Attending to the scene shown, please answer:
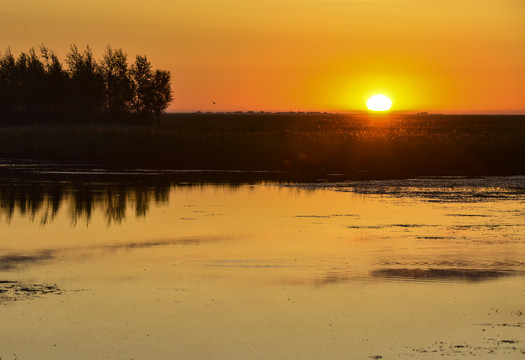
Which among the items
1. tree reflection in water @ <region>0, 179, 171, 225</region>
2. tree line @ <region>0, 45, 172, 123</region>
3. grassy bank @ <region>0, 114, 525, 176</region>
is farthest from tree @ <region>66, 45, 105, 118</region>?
Result: tree reflection in water @ <region>0, 179, 171, 225</region>

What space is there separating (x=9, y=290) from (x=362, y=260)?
6.60 meters

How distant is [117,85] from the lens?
107 m

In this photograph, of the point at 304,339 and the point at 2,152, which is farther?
the point at 2,152

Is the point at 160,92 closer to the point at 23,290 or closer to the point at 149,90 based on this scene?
the point at 149,90

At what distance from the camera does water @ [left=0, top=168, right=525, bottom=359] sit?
37.8ft

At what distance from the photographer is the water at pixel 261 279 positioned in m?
11.5

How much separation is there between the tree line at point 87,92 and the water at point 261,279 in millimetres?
74887

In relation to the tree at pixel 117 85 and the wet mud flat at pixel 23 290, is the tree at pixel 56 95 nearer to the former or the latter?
the tree at pixel 117 85

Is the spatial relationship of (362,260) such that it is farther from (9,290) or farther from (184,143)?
(184,143)

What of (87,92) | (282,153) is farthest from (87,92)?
(282,153)

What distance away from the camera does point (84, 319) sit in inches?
496

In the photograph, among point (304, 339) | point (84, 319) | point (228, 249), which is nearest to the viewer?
point (304, 339)

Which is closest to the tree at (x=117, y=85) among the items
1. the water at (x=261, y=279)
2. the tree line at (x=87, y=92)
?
the tree line at (x=87, y=92)

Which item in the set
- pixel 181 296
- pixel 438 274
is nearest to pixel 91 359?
pixel 181 296
